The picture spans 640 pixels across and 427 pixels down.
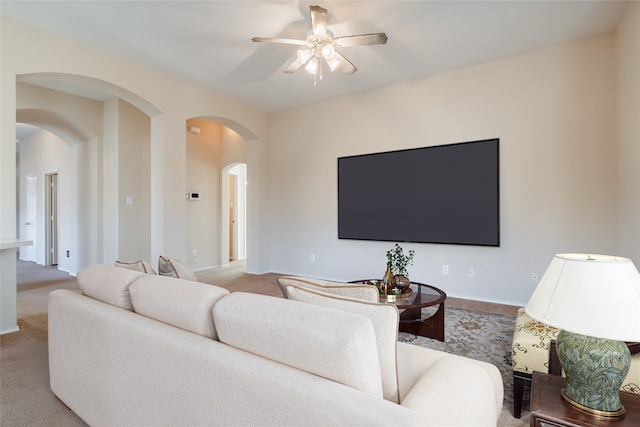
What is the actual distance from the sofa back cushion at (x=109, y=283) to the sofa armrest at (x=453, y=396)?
1352 mm

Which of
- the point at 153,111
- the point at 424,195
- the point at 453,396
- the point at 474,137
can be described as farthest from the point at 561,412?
the point at 153,111

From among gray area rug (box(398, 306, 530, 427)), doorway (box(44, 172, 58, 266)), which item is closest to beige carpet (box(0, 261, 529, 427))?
gray area rug (box(398, 306, 530, 427))

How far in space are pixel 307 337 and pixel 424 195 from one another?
353 centimetres

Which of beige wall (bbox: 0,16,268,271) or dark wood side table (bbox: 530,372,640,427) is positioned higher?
beige wall (bbox: 0,16,268,271)

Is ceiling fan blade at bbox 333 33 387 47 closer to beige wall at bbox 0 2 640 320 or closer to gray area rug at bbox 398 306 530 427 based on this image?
beige wall at bbox 0 2 640 320

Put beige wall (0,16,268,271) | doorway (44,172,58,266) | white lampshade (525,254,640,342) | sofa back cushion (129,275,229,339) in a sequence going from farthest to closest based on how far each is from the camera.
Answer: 1. doorway (44,172,58,266)
2. beige wall (0,16,268,271)
3. sofa back cushion (129,275,229,339)
4. white lampshade (525,254,640,342)

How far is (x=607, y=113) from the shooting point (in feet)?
10.3

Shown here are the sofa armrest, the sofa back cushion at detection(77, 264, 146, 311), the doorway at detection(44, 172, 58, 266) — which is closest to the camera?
the sofa armrest

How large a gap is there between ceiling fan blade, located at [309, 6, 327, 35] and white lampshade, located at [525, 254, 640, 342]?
2.38m

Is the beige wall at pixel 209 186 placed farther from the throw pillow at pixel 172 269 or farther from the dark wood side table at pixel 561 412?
the dark wood side table at pixel 561 412

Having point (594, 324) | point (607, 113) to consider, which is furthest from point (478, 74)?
point (594, 324)

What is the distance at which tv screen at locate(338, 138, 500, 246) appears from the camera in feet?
12.2

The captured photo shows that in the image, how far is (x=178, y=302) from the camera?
50.5 inches

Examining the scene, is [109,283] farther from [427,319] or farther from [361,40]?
[361,40]
